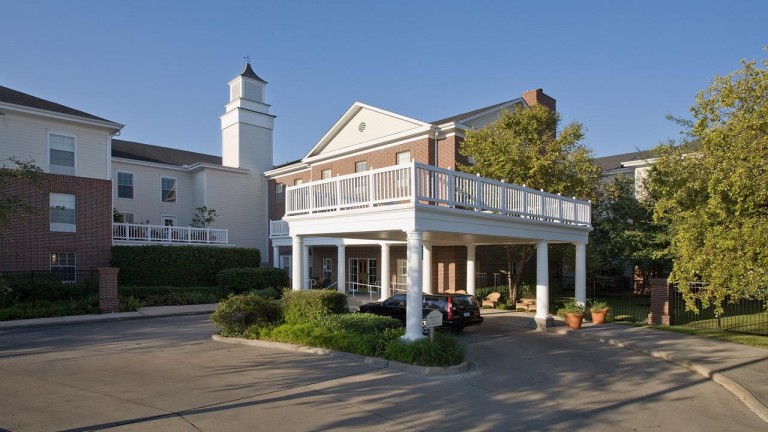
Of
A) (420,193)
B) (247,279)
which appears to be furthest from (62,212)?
(420,193)

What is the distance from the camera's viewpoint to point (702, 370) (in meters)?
11.0

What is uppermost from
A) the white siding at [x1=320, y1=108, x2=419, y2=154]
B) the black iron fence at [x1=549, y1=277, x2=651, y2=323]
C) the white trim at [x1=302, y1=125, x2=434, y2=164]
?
the white siding at [x1=320, y1=108, x2=419, y2=154]

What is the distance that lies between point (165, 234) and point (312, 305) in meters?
18.7

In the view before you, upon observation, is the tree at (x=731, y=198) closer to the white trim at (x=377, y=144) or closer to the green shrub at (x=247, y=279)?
the white trim at (x=377, y=144)

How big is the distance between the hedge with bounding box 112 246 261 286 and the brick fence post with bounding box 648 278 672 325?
21143mm

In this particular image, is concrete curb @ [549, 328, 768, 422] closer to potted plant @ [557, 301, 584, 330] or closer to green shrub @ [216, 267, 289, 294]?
potted plant @ [557, 301, 584, 330]

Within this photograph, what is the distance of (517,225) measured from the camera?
15125 mm

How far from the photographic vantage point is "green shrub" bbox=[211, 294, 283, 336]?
47.4 feet

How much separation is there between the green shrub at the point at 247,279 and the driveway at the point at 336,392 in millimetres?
13834

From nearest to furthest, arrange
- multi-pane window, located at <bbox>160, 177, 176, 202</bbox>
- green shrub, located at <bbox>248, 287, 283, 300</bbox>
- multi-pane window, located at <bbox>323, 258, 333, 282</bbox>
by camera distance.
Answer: green shrub, located at <bbox>248, 287, 283, 300</bbox>
multi-pane window, located at <bbox>323, 258, 333, 282</bbox>
multi-pane window, located at <bbox>160, 177, 176, 202</bbox>

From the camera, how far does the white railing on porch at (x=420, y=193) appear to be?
12.0 metres

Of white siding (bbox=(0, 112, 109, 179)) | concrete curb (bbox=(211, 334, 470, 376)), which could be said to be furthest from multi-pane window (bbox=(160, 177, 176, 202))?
concrete curb (bbox=(211, 334, 470, 376))

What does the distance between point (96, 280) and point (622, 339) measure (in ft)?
71.1

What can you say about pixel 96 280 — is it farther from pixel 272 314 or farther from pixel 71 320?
pixel 272 314
